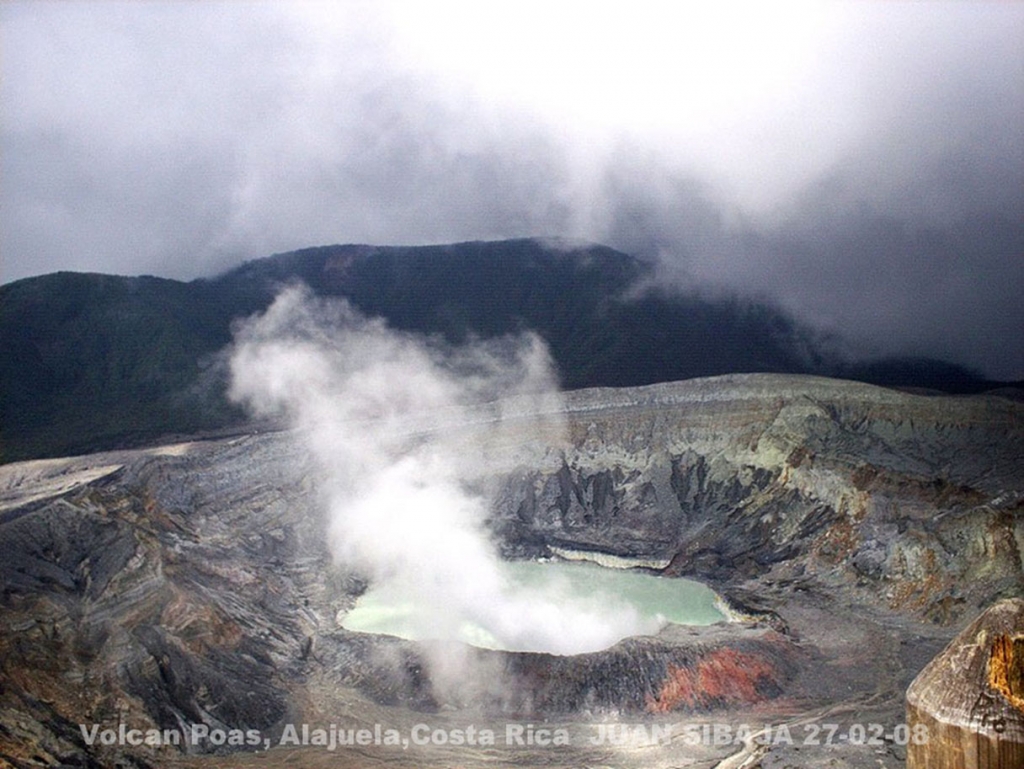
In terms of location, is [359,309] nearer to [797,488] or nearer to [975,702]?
[797,488]

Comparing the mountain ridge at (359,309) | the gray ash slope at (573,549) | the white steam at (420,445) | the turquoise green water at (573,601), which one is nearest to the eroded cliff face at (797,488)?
the gray ash slope at (573,549)

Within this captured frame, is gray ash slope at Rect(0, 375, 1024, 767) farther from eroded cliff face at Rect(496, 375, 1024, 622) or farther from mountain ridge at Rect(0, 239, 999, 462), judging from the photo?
mountain ridge at Rect(0, 239, 999, 462)

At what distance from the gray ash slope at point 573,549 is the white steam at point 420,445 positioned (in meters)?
2.28

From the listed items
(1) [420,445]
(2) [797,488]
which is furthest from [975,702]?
(1) [420,445]

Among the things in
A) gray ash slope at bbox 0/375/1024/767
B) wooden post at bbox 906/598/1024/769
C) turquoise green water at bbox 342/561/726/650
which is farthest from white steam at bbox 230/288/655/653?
wooden post at bbox 906/598/1024/769

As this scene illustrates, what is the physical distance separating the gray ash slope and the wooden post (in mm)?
25458

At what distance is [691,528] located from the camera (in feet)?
184

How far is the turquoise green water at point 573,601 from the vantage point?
40.6 meters

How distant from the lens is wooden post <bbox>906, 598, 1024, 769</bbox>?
3.77 meters

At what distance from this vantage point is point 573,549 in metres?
56.2

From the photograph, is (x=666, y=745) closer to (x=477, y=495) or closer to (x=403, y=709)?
(x=403, y=709)

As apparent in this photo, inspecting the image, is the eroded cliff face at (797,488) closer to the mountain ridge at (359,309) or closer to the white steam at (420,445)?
the white steam at (420,445)

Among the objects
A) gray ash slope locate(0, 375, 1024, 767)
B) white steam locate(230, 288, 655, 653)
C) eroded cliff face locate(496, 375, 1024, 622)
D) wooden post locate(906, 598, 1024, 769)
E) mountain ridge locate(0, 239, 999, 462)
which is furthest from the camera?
mountain ridge locate(0, 239, 999, 462)

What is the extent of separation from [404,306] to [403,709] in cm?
9798
